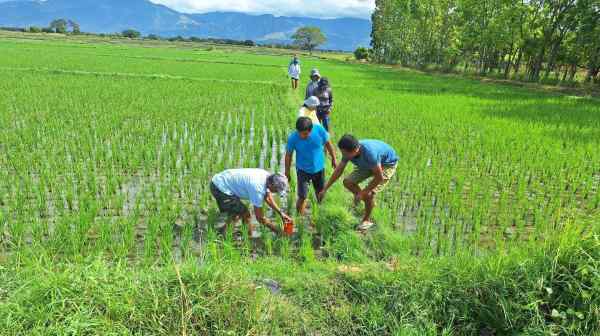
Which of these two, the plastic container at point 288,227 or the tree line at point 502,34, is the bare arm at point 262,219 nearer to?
the plastic container at point 288,227

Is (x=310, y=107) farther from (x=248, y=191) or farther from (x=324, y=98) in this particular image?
(x=248, y=191)

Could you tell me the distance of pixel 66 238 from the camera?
3.47 metres

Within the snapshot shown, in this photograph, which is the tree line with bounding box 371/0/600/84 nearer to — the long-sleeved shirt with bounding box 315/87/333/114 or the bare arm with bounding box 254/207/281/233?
the long-sleeved shirt with bounding box 315/87/333/114

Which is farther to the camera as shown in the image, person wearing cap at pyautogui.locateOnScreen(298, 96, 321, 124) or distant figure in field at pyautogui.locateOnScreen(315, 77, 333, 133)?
distant figure in field at pyautogui.locateOnScreen(315, 77, 333, 133)

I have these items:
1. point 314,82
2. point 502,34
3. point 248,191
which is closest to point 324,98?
point 314,82

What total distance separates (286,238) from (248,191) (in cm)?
59

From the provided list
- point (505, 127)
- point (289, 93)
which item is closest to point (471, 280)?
point (505, 127)

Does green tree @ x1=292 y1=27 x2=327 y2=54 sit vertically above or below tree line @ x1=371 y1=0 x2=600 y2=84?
above

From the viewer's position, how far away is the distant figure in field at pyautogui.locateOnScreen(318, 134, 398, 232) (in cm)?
370

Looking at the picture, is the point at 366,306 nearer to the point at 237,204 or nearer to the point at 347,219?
the point at 347,219

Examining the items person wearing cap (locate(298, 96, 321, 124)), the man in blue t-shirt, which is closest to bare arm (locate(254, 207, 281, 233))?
the man in blue t-shirt

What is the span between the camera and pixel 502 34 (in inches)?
983

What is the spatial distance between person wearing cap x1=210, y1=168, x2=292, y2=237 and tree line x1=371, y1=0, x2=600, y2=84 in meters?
25.1

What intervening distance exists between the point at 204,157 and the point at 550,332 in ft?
17.7
